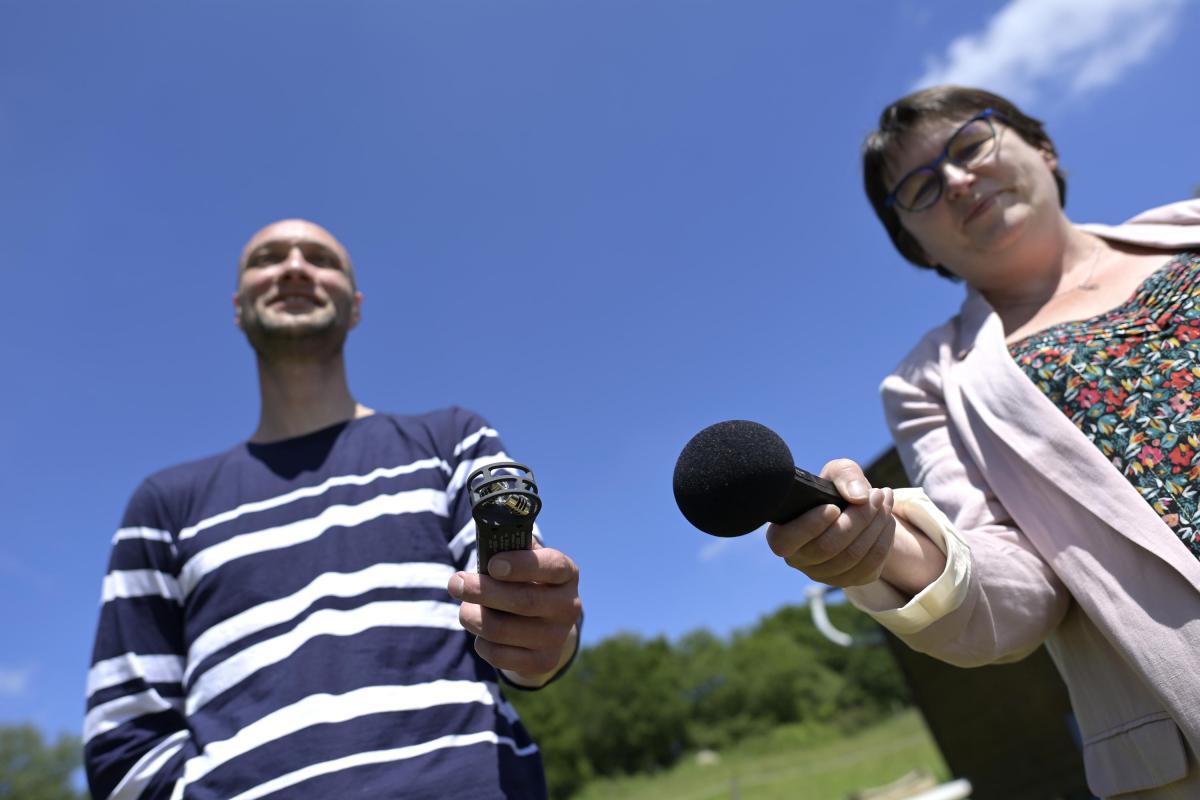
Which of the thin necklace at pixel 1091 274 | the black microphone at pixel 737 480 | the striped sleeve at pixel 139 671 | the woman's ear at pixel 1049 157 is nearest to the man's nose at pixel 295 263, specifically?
the striped sleeve at pixel 139 671

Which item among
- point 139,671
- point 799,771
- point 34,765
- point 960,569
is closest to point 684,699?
point 799,771

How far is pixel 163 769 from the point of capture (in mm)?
1956

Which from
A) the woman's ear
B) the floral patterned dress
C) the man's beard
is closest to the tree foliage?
the man's beard

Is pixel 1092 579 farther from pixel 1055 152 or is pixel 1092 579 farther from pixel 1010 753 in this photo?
pixel 1010 753

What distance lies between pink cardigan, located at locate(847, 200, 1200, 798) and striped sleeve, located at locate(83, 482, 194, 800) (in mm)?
1737

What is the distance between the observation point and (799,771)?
3198 cm

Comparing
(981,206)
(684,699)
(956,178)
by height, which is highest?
(684,699)

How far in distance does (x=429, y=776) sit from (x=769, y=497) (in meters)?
1.10

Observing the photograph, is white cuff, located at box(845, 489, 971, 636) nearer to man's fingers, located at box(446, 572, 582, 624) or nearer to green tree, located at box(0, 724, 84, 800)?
man's fingers, located at box(446, 572, 582, 624)

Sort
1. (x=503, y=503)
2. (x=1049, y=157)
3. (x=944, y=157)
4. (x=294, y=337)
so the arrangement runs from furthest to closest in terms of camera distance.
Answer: (x=1049, y=157) → (x=294, y=337) → (x=944, y=157) → (x=503, y=503)

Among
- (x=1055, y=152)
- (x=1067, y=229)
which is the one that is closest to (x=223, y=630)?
(x=1067, y=229)

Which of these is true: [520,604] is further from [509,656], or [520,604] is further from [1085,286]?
[1085,286]

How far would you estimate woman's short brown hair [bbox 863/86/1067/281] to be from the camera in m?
2.58

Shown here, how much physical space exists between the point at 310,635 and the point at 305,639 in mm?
15
